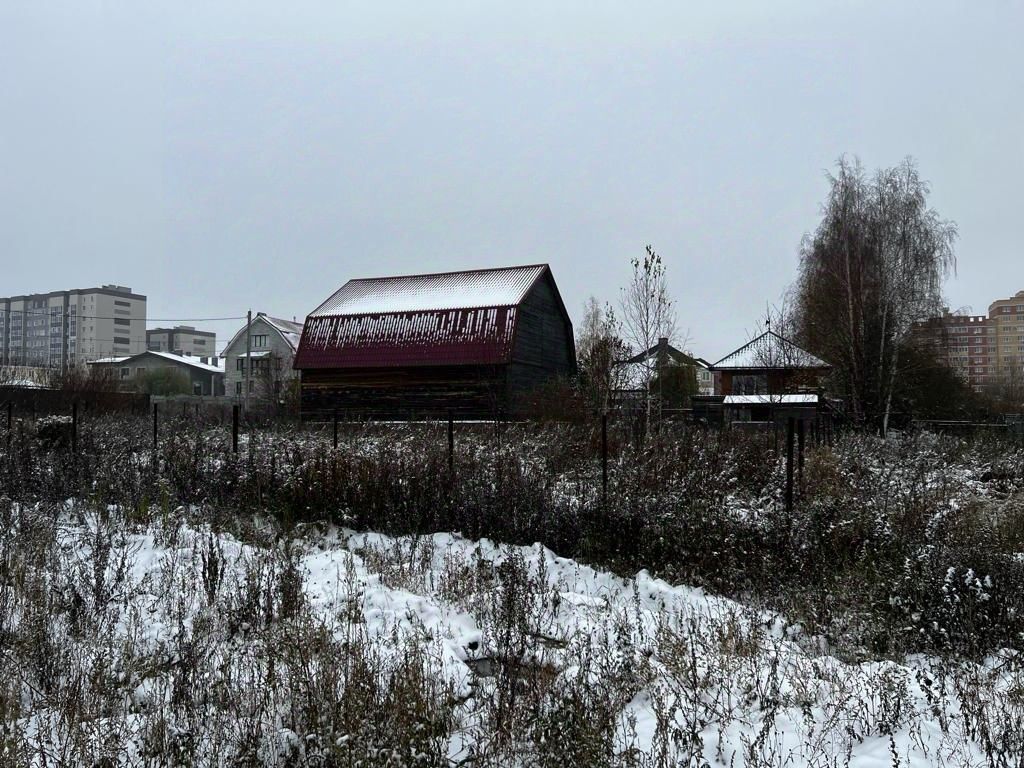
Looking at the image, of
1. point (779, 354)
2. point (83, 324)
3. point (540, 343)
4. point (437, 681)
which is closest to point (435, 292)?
point (540, 343)

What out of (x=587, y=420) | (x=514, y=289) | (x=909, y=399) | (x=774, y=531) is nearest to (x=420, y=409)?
(x=514, y=289)

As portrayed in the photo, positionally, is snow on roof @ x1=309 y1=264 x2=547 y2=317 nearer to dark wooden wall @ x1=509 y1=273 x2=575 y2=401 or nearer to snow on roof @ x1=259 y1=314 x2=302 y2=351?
dark wooden wall @ x1=509 y1=273 x2=575 y2=401

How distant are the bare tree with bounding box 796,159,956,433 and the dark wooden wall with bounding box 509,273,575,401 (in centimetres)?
1024

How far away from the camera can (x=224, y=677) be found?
4398 mm

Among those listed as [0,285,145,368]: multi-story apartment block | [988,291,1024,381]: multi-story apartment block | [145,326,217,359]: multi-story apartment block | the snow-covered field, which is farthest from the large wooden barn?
[988,291,1024,381]: multi-story apartment block

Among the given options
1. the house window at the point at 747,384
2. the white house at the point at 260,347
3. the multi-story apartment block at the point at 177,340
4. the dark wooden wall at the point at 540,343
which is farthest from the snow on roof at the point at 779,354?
the multi-story apartment block at the point at 177,340

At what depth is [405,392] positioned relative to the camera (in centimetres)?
2805

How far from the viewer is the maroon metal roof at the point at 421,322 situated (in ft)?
87.0

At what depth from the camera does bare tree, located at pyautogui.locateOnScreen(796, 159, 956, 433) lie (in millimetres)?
27578

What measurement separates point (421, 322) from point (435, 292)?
2038mm

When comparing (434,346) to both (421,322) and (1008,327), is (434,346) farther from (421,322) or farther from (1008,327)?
(1008,327)

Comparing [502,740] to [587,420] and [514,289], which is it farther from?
[514,289]

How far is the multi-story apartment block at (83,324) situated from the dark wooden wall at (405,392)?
81570 mm

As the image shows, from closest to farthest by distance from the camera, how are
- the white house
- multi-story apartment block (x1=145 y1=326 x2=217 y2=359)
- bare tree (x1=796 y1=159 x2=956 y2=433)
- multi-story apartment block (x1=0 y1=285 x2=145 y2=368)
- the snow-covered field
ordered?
the snow-covered field
bare tree (x1=796 y1=159 x2=956 y2=433)
the white house
multi-story apartment block (x1=0 y1=285 x2=145 y2=368)
multi-story apartment block (x1=145 y1=326 x2=217 y2=359)
